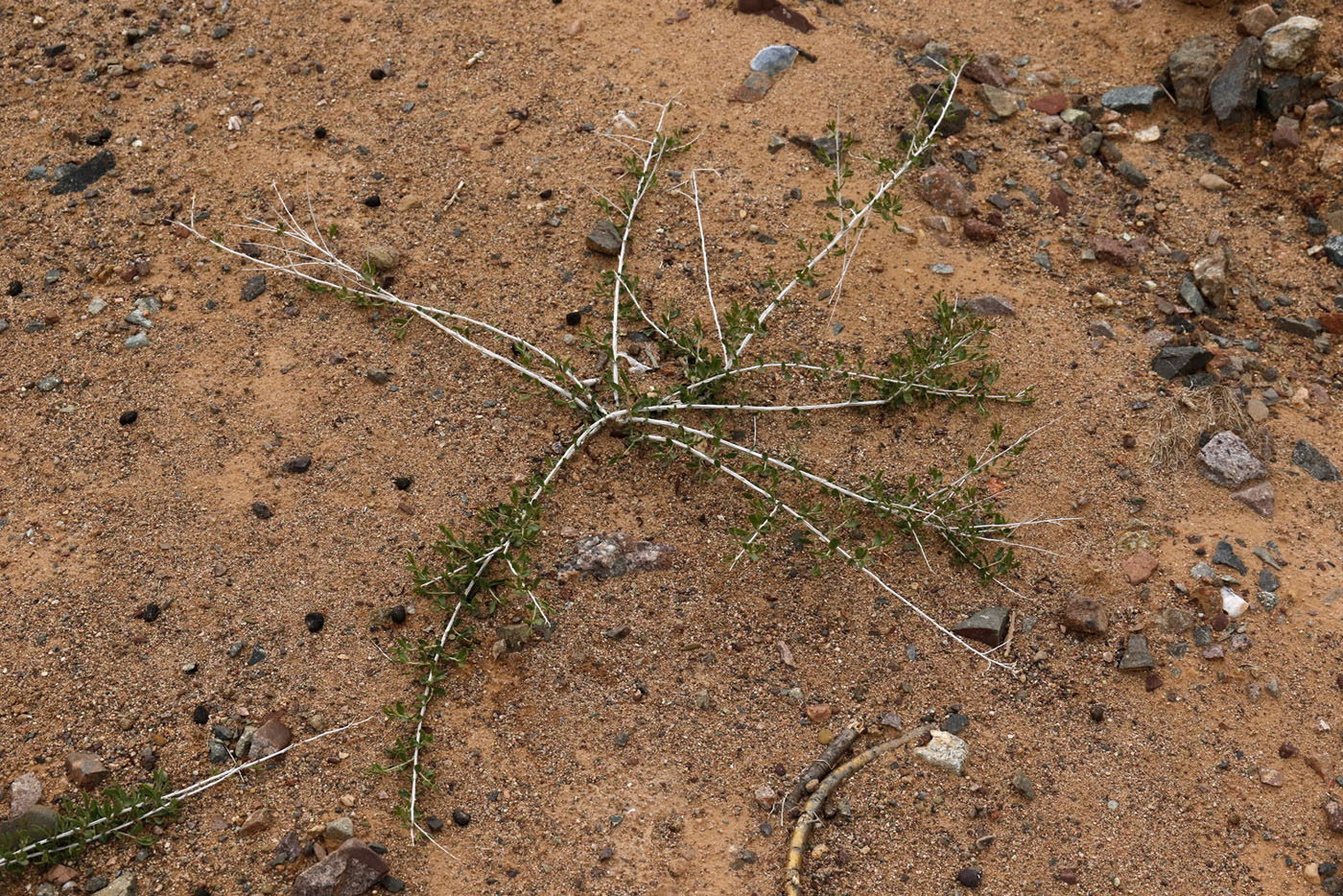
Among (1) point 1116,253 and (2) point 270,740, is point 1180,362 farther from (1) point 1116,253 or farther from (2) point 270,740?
(2) point 270,740

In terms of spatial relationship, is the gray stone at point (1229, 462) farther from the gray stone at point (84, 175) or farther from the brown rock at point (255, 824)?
the gray stone at point (84, 175)

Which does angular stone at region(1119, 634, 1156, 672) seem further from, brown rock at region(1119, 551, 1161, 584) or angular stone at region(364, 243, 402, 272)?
angular stone at region(364, 243, 402, 272)

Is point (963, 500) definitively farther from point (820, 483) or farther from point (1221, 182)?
point (1221, 182)

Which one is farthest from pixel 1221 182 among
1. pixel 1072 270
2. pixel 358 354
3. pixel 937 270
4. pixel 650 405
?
pixel 358 354

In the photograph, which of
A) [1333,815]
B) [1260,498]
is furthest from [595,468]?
[1333,815]

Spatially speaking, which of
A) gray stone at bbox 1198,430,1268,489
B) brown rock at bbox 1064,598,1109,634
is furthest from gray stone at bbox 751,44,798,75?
brown rock at bbox 1064,598,1109,634

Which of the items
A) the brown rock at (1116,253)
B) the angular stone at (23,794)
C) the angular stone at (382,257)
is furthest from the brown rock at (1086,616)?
the angular stone at (23,794)
